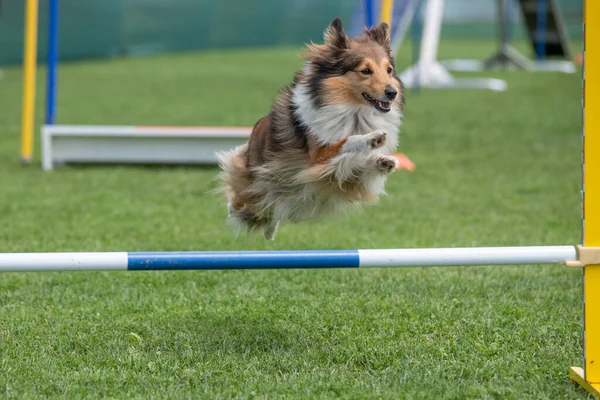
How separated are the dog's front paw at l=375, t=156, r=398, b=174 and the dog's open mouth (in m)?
0.24

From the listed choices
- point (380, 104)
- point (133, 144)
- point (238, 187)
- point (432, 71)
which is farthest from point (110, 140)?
point (432, 71)

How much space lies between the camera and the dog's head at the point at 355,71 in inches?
157

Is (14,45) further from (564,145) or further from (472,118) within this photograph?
(564,145)

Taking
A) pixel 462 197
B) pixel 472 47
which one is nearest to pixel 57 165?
pixel 462 197

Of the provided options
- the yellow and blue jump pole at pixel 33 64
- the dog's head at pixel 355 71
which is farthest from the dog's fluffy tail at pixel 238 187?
the yellow and blue jump pole at pixel 33 64

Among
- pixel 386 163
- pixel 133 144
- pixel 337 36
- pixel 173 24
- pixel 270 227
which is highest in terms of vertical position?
pixel 337 36

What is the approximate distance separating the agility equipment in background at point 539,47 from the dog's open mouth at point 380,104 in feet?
55.9

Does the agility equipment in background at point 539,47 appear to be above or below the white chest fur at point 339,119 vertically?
below

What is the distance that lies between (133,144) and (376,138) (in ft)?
18.8

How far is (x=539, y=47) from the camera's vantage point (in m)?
23.0

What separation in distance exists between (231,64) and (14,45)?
6.11 m

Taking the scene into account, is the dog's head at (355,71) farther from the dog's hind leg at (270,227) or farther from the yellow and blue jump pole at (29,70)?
the yellow and blue jump pole at (29,70)

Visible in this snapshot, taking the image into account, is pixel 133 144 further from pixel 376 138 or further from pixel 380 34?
pixel 376 138

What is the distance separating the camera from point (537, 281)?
5270 millimetres
